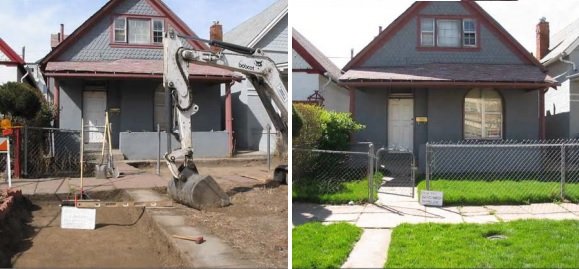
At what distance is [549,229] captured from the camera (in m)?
5.79

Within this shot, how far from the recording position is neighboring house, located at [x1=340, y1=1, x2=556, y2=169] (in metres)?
10.8

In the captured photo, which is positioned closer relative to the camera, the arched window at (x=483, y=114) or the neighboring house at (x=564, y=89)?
the arched window at (x=483, y=114)

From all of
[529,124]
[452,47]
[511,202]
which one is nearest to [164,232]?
[511,202]

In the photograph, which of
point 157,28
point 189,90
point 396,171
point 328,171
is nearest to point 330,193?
point 328,171

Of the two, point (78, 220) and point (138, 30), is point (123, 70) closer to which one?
point (138, 30)

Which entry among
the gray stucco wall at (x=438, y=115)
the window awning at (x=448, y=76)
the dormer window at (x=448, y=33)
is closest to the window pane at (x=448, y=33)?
the dormer window at (x=448, y=33)

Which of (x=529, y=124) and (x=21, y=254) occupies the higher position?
(x=529, y=124)

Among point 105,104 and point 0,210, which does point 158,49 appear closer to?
point 105,104

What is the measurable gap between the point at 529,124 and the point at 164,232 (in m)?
8.64

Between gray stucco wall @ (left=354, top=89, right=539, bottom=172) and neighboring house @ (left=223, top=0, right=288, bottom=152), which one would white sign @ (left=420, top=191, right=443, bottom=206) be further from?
neighboring house @ (left=223, top=0, right=288, bottom=152)

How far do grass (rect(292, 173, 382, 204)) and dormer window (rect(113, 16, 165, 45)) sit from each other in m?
10.3

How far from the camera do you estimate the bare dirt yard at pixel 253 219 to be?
5312mm

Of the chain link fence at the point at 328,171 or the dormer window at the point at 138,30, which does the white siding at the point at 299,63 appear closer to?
the chain link fence at the point at 328,171

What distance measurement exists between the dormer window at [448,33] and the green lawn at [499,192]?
327cm
